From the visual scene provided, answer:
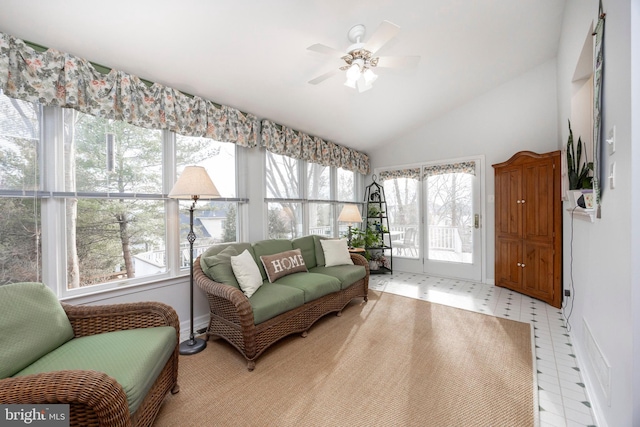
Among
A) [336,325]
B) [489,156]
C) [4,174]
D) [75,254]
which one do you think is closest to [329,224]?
[336,325]

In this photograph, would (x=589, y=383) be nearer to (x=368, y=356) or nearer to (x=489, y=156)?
(x=368, y=356)

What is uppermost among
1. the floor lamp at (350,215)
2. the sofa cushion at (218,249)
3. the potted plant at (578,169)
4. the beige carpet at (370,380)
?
the potted plant at (578,169)

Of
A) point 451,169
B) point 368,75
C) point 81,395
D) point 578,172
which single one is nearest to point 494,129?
point 451,169

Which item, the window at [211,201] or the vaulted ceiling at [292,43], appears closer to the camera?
the vaulted ceiling at [292,43]

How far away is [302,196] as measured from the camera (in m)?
4.37

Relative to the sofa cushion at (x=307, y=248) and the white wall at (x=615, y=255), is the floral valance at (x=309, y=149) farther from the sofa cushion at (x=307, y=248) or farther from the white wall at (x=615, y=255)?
the white wall at (x=615, y=255)

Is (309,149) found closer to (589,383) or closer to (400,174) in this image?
(400,174)

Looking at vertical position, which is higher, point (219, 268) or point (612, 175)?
point (612, 175)

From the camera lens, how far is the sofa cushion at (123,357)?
4.08 ft

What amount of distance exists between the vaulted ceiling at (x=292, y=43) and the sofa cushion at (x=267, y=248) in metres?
1.65

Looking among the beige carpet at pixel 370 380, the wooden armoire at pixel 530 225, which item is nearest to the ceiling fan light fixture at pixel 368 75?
the beige carpet at pixel 370 380

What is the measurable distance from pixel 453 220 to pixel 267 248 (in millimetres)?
3392

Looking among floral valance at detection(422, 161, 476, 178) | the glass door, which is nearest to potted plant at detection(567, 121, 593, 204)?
floral valance at detection(422, 161, 476, 178)

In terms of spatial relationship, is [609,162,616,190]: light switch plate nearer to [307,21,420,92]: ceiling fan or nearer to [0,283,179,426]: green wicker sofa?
[307,21,420,92]: ceiling fan
